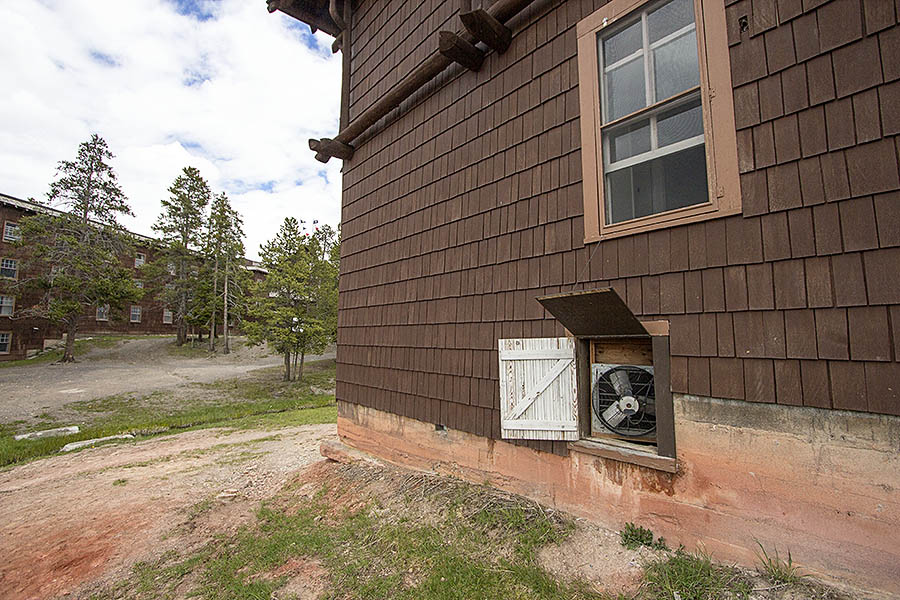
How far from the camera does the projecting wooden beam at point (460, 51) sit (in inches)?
173

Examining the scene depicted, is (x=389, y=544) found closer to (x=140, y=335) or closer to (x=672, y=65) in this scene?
(x=672, y=65)

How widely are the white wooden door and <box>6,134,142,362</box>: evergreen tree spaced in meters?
27.0

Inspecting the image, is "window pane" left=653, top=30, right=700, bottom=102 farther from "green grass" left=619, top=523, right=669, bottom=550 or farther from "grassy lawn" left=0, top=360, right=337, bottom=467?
"grassy lawn" left=0, top=360, right=337, bottom=467

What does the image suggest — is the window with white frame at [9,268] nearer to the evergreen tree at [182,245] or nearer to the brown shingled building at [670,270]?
the evergreen tree at [182,245]

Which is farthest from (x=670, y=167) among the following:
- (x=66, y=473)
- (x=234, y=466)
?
(x=66, y=473)

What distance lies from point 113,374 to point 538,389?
22368 mm

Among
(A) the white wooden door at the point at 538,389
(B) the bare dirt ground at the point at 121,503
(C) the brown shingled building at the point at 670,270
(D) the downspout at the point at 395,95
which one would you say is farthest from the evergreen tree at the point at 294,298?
(A) the white wooden door at the point at 538,389

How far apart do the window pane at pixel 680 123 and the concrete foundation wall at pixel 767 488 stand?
1.80m

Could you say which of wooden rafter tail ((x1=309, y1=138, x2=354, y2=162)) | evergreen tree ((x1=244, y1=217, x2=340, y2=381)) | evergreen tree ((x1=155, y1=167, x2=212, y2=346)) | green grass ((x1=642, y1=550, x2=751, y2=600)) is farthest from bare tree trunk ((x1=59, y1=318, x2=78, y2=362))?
green grass ((x1=642, y1=550, x2=751, y2=600))

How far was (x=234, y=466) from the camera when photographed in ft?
22.0

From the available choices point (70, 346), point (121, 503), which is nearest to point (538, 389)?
point (121, 503)

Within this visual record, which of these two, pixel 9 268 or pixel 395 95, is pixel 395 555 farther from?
pixel 9 268

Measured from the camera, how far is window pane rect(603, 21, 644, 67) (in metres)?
3.32

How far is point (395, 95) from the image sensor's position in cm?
561
